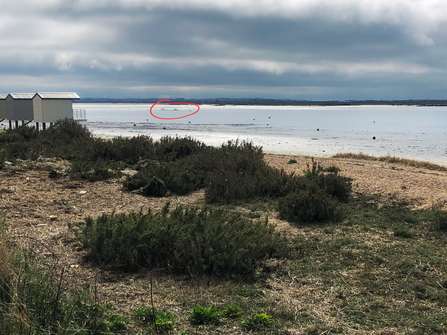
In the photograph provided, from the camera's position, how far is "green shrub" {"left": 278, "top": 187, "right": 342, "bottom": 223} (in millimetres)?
8617

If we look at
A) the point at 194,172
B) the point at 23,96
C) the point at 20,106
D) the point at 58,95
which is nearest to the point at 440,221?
the point at 194,172

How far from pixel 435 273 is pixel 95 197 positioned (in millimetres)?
7023

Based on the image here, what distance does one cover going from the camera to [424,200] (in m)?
10.0

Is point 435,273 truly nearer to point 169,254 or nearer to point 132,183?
point 169,254

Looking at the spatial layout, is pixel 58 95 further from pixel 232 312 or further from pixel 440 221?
pixel 232 312

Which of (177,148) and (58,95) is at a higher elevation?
(58,95)

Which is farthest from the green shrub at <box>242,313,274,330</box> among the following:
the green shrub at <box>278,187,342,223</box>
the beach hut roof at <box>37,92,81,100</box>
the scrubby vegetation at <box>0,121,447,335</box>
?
the beach hut roof at <box>37,92,81,100</box>

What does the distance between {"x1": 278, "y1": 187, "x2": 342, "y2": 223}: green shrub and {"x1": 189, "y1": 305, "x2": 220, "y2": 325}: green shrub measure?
4.67 meters

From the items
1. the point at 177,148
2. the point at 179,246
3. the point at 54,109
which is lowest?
the point at 179,246

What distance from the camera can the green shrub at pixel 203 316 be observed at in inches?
162

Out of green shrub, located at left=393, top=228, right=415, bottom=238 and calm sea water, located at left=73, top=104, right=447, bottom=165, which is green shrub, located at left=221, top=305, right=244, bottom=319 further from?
calm sea water, located at left=73, top=104, right=447, bottom=165

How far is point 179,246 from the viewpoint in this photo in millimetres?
5691

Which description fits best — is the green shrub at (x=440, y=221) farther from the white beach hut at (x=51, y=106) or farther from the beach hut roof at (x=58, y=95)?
the beach hut roof at (x=58, y=95)

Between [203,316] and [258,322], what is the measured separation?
0.51m
